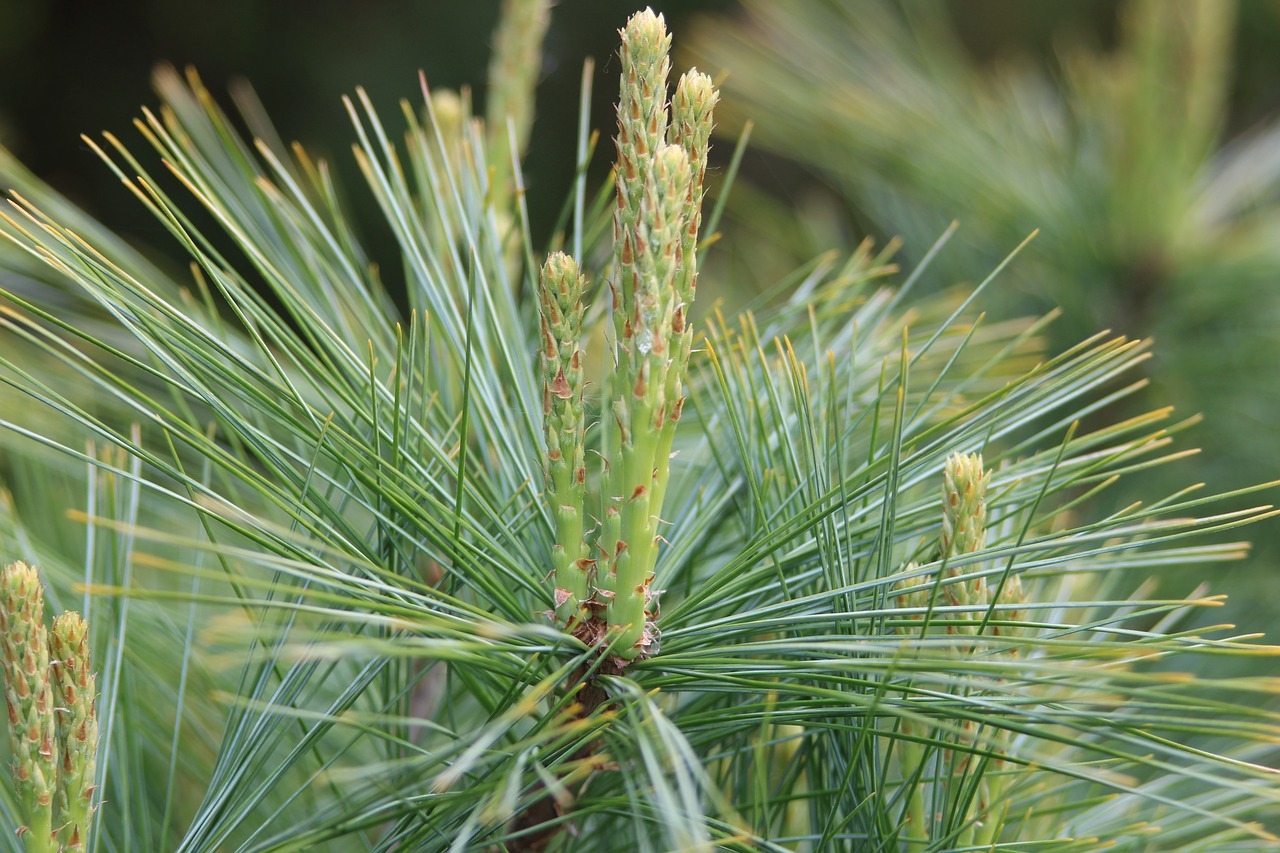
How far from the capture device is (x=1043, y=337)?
36.6 inches

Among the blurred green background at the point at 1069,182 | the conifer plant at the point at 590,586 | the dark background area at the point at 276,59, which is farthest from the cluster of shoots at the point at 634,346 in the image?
the dark background area at the point at 276,59

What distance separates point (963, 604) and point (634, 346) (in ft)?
0.56

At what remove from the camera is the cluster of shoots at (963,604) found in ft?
1.18

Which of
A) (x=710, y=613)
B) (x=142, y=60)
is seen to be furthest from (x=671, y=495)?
(x=142, y=60)

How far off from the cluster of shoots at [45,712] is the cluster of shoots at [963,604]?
0.90 feet

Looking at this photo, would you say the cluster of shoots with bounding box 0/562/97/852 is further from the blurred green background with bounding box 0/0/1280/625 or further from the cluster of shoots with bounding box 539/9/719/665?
the blurred green background with bounding box 0/0/1280/625

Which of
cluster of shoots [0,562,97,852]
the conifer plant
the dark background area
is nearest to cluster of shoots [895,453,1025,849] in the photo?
the conifer plant

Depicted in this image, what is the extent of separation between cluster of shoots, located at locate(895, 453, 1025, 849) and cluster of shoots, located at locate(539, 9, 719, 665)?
3.9 inches

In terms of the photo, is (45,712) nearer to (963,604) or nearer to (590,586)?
(590,586)

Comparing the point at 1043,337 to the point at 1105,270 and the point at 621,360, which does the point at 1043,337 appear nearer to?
the point at 1105,270

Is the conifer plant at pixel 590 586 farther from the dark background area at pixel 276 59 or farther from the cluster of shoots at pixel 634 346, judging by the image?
the dark background area at pixel 276 59

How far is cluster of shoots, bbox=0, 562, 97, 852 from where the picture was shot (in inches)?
12.7

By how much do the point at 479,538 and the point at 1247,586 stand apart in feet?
2.17

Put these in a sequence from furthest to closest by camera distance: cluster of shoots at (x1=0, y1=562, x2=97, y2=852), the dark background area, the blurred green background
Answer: the dark background area → the blurred green background → cluster of shoots at (x1=0, y1=562, x2=97, y2=852)
